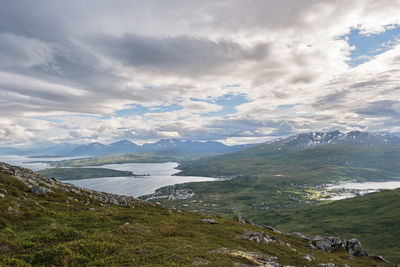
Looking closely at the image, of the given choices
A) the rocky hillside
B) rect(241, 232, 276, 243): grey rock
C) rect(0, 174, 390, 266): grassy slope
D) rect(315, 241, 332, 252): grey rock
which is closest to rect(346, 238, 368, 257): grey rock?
rect(315, 241, 332, 252): grey rock

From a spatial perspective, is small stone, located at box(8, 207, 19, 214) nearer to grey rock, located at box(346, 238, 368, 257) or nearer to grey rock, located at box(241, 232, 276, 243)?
grey rock, located at box(241, 232, 276, 243)

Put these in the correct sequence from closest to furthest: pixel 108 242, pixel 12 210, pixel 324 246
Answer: pixel 108 242 → pixel 12 210 → pixel 324 246

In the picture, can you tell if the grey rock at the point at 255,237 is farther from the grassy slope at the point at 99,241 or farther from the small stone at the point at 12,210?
the small stone at the point at 12,210

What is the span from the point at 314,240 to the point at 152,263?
71.0 meters

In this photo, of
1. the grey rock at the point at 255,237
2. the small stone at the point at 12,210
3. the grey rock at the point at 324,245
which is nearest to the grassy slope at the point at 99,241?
the small stone at the point at 12,210

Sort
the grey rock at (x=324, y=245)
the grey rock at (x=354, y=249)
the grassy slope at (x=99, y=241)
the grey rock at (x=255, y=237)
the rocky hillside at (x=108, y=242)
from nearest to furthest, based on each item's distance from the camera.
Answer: the grassy slope at (x=99, y=241) < the rocky hillside at (x=108, y=242) < the grey rock at (x=255, y=237) < the grey rock at (x=324, y=245) < the grey rock at (x=354, y=249)

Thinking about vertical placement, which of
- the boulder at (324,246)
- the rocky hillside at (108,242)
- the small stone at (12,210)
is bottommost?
the boulder at (324,246)

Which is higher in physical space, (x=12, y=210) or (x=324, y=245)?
(x=12, y=210)

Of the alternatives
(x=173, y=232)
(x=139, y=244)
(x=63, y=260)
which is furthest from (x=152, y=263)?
(x=173, y=232)

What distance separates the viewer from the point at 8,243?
2347 cm

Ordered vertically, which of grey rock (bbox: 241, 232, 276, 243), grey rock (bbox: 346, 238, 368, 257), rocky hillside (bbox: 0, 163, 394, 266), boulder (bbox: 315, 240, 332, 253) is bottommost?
grey rock (bbox: 346, 238, 368, 257)

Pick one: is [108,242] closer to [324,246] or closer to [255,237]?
[255,237]

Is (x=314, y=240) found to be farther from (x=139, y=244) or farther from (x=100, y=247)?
(x=100, y=247)

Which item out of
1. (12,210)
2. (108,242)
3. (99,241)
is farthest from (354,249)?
(12,210)
